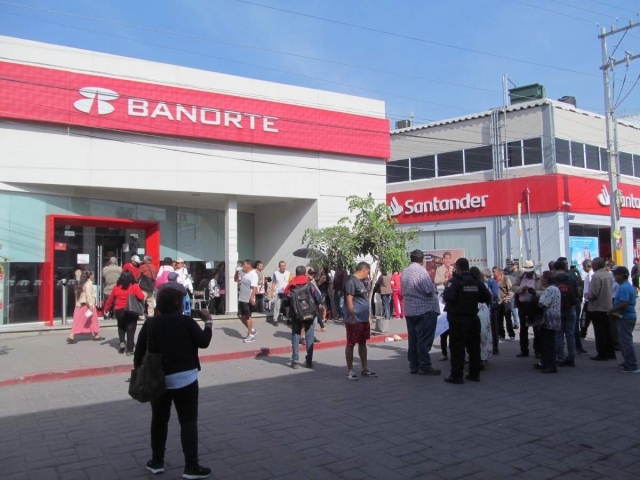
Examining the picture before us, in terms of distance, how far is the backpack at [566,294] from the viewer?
8898mm

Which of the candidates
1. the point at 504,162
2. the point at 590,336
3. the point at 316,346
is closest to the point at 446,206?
the point at 504,162

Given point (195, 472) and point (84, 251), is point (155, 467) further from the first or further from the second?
point (84, 251)

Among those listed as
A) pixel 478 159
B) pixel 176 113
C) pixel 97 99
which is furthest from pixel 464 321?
pixel 478 159

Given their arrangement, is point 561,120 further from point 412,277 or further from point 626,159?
point 412,277

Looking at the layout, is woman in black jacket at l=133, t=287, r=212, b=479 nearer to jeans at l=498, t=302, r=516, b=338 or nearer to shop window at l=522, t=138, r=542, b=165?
jeans at l=498, t=302, r=516, b=338

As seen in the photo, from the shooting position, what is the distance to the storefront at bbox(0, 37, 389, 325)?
→ 13734 mm

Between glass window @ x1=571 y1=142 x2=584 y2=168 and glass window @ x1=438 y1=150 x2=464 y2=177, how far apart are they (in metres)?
5.17

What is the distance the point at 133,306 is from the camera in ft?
34.3

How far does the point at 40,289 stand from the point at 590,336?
13.9 meters

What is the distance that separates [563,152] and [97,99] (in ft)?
66.1

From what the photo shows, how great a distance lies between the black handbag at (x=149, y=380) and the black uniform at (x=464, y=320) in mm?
4793

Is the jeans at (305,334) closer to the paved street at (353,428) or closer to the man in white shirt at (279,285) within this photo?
the paved street at (353,428)

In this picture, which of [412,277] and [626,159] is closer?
[412,277]

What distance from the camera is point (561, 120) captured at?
24938mm
